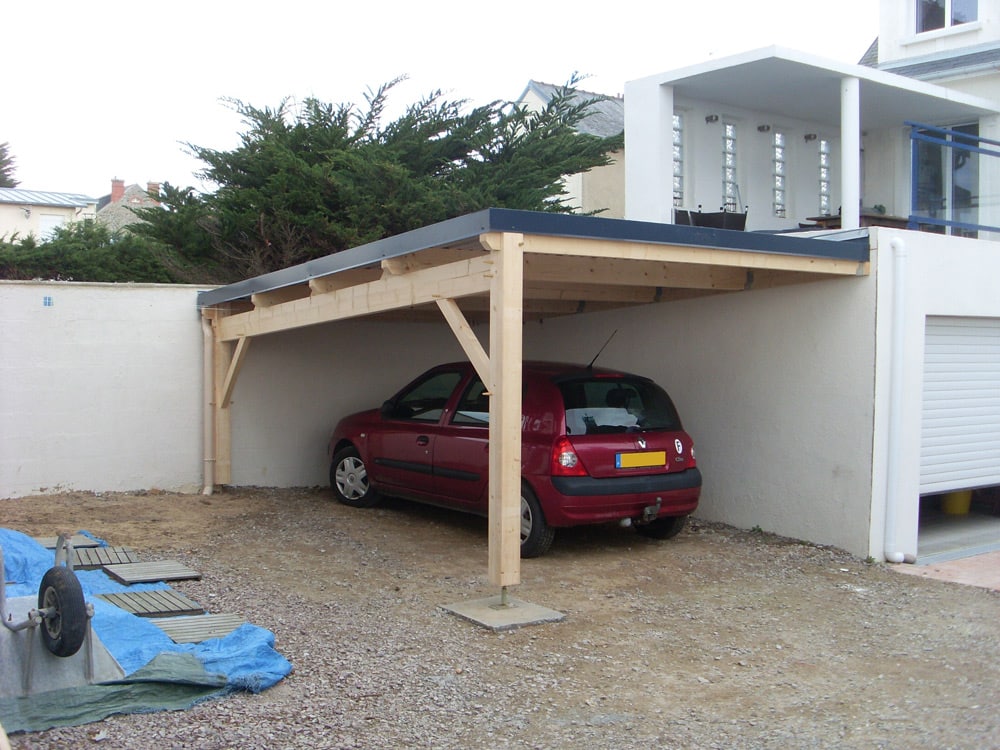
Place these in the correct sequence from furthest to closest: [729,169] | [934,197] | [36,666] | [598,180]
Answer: [598,180] → [729,169] → [934,197] → [36,666]

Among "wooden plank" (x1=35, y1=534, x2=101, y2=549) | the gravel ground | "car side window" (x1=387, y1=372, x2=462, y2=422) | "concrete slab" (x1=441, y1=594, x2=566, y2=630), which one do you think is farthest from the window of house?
"wooden plank" (x1=35, y1=534, x2=101, y2=549)

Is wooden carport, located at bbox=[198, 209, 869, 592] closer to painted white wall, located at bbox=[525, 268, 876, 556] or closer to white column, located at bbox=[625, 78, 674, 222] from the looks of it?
painted white wall, located at bbox=[525, 268, 876, 556]

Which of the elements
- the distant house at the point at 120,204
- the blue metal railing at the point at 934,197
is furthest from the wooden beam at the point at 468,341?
the distant house at the point at 120,204

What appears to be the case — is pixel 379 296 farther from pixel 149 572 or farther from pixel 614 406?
pixel 149 572

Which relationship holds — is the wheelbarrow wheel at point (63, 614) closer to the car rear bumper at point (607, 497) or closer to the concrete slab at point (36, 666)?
the concrete slab at point (36, 666)

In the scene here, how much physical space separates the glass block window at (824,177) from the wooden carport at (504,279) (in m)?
4.23

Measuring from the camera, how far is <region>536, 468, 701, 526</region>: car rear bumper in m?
7.34

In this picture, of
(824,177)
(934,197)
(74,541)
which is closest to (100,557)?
(74,541)

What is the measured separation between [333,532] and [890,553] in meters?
4.79

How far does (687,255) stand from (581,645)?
2.87m

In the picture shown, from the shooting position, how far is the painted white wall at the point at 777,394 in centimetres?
790

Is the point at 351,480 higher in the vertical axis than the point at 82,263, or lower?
lower

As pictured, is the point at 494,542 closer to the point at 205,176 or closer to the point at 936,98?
the point at 936,98

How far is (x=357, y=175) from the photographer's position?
1440cm
